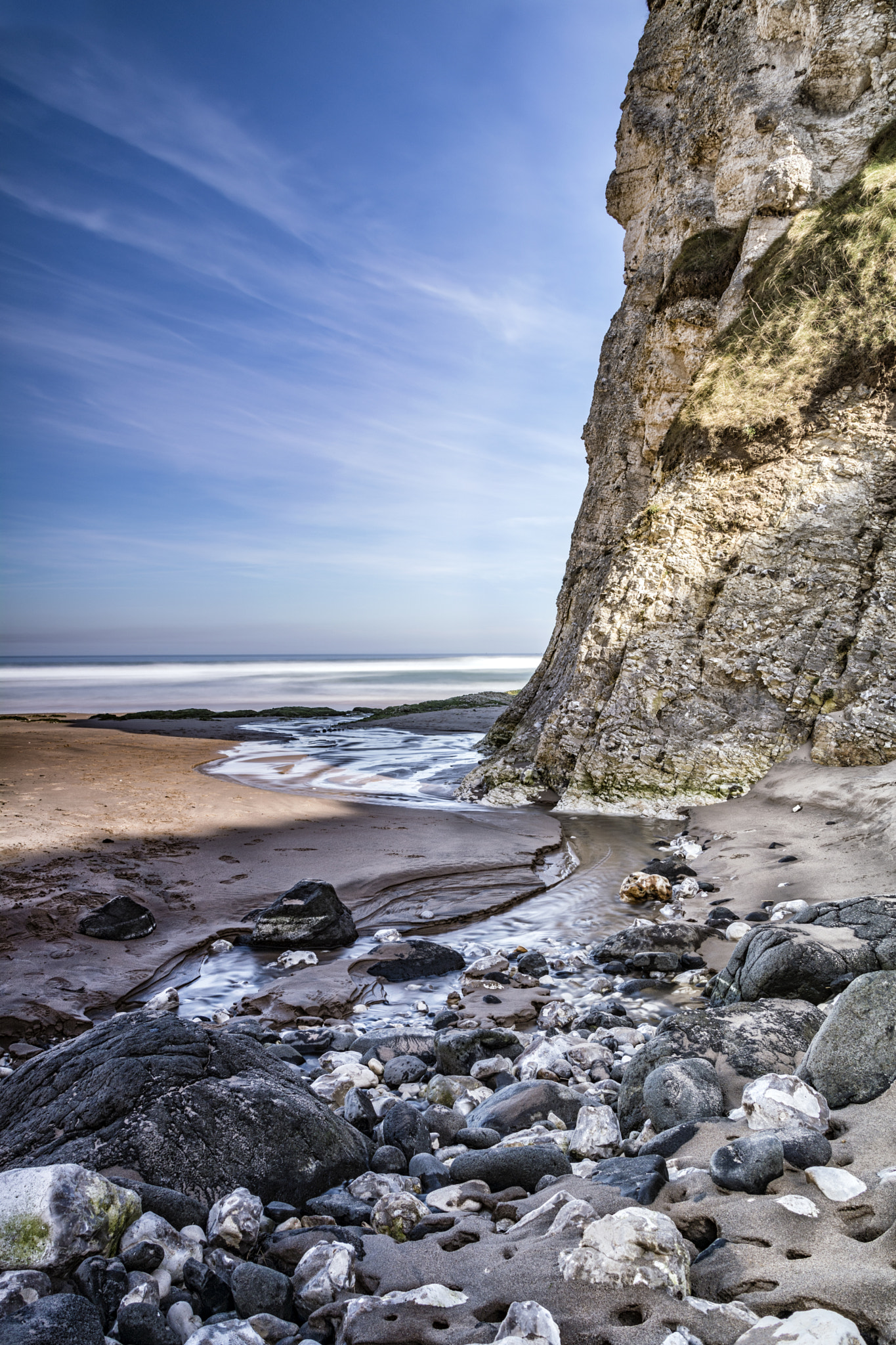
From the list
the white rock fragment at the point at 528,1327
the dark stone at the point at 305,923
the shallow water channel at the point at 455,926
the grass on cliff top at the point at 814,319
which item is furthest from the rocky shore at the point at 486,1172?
the grass on cliff top at the point at 814,319

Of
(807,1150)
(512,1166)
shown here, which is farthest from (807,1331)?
(512,1166)

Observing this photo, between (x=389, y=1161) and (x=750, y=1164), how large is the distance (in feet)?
4.52

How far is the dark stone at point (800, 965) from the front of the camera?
3.71 meters

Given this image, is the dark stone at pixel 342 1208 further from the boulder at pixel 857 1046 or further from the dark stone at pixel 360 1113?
the boulder at pixel 857 1046

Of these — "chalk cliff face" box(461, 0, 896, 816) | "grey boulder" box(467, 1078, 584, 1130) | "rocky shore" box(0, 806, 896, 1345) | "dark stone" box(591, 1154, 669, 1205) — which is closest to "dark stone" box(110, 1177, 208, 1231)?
"rocky shore" box(0, 806, 896, 1345)

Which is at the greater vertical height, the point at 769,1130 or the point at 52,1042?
the point at 769,1130

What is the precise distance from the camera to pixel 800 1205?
2029 millimetres

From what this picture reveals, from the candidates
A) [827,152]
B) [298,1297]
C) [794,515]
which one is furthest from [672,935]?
[827,152]

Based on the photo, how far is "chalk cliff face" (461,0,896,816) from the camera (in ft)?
32.8

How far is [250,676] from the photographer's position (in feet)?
222

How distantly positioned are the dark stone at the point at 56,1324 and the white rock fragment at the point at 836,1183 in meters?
1.96

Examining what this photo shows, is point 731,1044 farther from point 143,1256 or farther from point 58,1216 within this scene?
point 58,1216

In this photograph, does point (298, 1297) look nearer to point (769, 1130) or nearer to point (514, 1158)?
point (514, 1158)

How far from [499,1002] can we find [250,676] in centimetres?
6579
